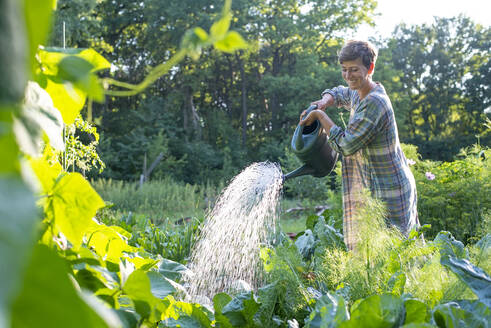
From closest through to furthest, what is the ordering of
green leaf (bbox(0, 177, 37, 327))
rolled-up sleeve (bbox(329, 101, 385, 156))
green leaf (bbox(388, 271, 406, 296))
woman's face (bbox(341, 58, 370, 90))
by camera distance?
1. green leaf (bbox(0, 177, 37, 327))
2. green leaf (bbox(388, 271, 406, 296))
3. rolled-up sleeve (bbox(329, 101, 385, 156))
4. woman's face (bbox(341, 58, 370, 90))

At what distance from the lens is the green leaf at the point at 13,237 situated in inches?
6.9

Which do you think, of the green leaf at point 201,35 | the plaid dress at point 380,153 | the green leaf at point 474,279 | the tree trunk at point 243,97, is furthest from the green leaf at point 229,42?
the tree trunk at point 243,97

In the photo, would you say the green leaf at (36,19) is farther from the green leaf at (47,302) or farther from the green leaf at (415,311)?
the green leaf at (415,311)

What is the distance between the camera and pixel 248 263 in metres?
2.91

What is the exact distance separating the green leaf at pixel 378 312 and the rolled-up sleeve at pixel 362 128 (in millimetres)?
1821

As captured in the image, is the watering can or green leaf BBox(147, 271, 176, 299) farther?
the watering can

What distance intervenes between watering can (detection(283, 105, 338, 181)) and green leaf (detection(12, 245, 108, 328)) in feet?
8.21

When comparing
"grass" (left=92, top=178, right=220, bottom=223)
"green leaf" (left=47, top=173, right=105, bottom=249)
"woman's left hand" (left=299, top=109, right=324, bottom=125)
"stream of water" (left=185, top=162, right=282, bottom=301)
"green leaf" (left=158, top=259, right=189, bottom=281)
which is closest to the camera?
"green leaf" (left=47, top=173, right=105, bottom=249)

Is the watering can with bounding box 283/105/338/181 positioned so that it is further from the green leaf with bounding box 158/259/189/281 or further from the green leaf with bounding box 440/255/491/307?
the green leaf with bounding box 440/255/491/307

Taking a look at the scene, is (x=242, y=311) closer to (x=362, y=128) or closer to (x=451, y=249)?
(x=451, y=249)

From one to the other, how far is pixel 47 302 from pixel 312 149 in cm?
260

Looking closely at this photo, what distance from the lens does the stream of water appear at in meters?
2.88

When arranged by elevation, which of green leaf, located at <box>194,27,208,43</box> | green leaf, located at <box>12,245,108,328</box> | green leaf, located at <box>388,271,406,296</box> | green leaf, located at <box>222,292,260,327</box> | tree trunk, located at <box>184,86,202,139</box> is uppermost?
green leaf, located at <box>194,27,208,43</box>

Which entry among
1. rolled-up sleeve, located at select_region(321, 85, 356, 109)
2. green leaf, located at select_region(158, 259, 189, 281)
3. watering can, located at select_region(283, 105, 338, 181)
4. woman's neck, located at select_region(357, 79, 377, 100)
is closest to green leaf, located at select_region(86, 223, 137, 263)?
green leaf, located at select_region(158, 259, 189, 281)
